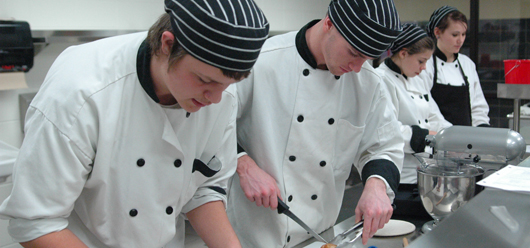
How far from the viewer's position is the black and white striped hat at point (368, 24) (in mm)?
1538

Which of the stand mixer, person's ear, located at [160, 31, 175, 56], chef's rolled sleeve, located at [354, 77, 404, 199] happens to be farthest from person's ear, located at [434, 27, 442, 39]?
person's ear, located at [160, 31, 175, 56]

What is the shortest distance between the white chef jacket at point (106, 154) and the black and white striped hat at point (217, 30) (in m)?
0.25

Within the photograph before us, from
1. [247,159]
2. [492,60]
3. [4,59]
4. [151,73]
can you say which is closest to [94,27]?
[4,59]

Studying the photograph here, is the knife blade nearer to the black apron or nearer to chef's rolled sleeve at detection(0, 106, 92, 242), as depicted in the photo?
chef's rolled sleeve at detection(0, 106, 92, 242)

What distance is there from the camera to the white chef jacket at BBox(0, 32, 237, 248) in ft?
3.63

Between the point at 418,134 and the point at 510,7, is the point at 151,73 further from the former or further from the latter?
the point at 510,7

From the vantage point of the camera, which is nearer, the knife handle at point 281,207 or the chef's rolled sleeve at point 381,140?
the knife handle at point 281,207

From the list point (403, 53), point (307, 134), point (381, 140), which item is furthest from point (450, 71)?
point (307, 134)

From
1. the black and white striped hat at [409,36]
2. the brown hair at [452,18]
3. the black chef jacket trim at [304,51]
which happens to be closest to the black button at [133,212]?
the black chef jacket trim at [304,51]

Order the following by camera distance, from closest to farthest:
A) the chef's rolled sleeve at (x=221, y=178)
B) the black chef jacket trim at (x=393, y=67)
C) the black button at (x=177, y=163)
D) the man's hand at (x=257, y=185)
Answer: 1. the black button at (x=177, y=163)
2. the chef's rolled sleeve at (x=221, y=178)
3. the man's hand at (x=257, y=185)
4. the black chef jacket trim at (x=393, y=67)

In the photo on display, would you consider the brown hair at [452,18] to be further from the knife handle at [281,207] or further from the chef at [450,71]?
the knife handle at [281,207]

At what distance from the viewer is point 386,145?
75.3 inches

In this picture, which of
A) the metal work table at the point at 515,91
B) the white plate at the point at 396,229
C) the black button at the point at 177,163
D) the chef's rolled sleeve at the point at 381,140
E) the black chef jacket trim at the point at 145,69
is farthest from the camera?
the metal work table at the point at 515,91

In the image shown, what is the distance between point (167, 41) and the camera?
109cm
